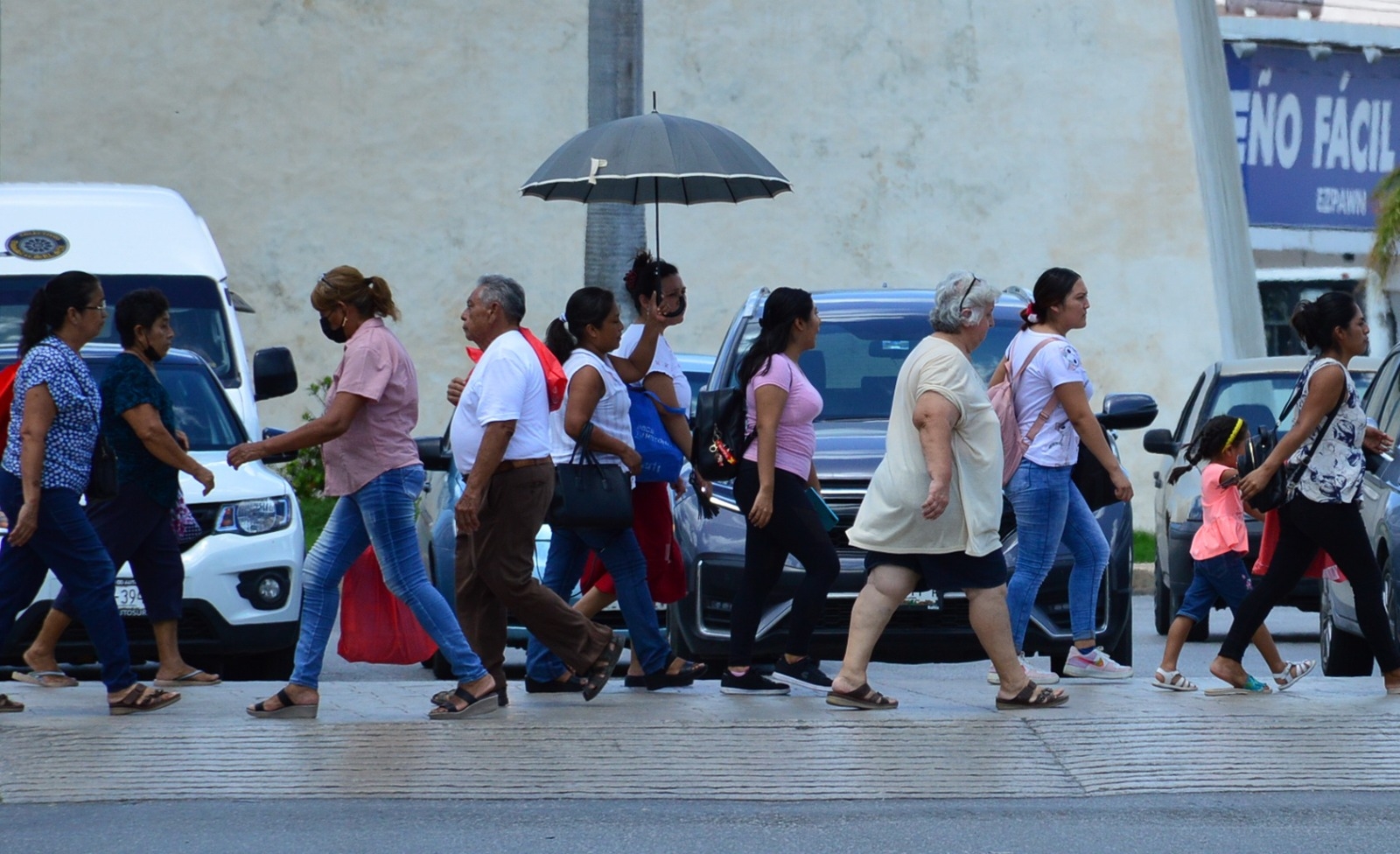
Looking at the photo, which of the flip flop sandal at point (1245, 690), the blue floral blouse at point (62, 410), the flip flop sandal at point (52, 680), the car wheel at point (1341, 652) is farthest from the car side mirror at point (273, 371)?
the car wheel at point (1341, 652)

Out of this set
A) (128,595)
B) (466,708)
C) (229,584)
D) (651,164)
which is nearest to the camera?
(466,708)

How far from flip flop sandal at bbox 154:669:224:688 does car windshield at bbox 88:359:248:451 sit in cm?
144

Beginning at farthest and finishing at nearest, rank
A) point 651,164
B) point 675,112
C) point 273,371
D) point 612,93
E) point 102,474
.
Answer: point 675,112
point 612,93
point 273,371
point 651,164
point 102,474

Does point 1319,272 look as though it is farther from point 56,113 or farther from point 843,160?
point 56,113

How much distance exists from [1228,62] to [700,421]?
2437cm

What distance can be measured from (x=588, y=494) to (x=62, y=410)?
2.02 metres

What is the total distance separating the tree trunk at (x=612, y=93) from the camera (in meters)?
14.9

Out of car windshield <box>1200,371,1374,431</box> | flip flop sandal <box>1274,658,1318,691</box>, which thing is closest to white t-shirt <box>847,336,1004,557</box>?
flip flop sandal <box>1274,658,1318,691</box>

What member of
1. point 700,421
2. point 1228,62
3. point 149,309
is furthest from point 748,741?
point 1228,62

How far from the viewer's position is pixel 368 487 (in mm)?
7512

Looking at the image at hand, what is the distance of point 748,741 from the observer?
23.7 ft

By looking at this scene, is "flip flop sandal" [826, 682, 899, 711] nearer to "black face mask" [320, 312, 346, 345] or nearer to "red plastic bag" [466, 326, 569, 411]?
"red plastic bag" [466, 326, 569, 411]

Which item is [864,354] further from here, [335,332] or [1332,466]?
[335,332]

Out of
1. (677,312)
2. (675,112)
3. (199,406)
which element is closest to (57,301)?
(677,312)
